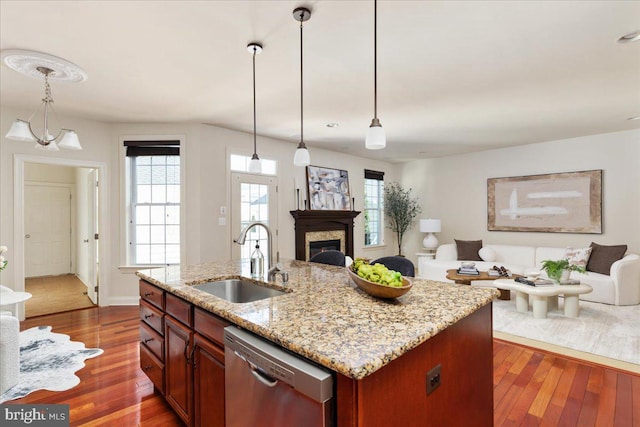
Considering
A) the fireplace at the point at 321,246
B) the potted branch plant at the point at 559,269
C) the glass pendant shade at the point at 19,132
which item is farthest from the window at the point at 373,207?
the glass pendant shade at the point at 19,132

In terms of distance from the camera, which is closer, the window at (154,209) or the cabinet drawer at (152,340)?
the cabinet drawer at (152,340)

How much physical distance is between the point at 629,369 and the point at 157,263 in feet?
16.8

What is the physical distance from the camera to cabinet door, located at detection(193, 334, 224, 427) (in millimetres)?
1454

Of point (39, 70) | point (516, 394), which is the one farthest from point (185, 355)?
point (39, 70)

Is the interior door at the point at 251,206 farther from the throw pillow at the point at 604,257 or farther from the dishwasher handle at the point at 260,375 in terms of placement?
the throw pillow at the point at 604,257

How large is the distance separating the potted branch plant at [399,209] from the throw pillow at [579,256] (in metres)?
3.03

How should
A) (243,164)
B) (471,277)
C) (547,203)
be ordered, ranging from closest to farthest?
(471,277)
(243,164)
(547,203)

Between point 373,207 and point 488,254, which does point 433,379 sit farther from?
point 373,207

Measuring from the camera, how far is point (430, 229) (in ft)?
21.3

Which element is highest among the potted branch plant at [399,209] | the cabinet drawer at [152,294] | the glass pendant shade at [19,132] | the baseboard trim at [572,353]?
the glass pendant shade at [19,132]

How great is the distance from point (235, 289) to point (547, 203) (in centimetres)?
562

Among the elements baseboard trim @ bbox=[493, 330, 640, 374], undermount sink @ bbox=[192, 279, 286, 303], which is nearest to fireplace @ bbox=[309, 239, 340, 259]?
baseboard trim @ bbox=[493, 330, 640, 374]

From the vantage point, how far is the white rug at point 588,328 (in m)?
2.86

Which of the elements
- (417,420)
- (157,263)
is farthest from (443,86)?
(157,263)
